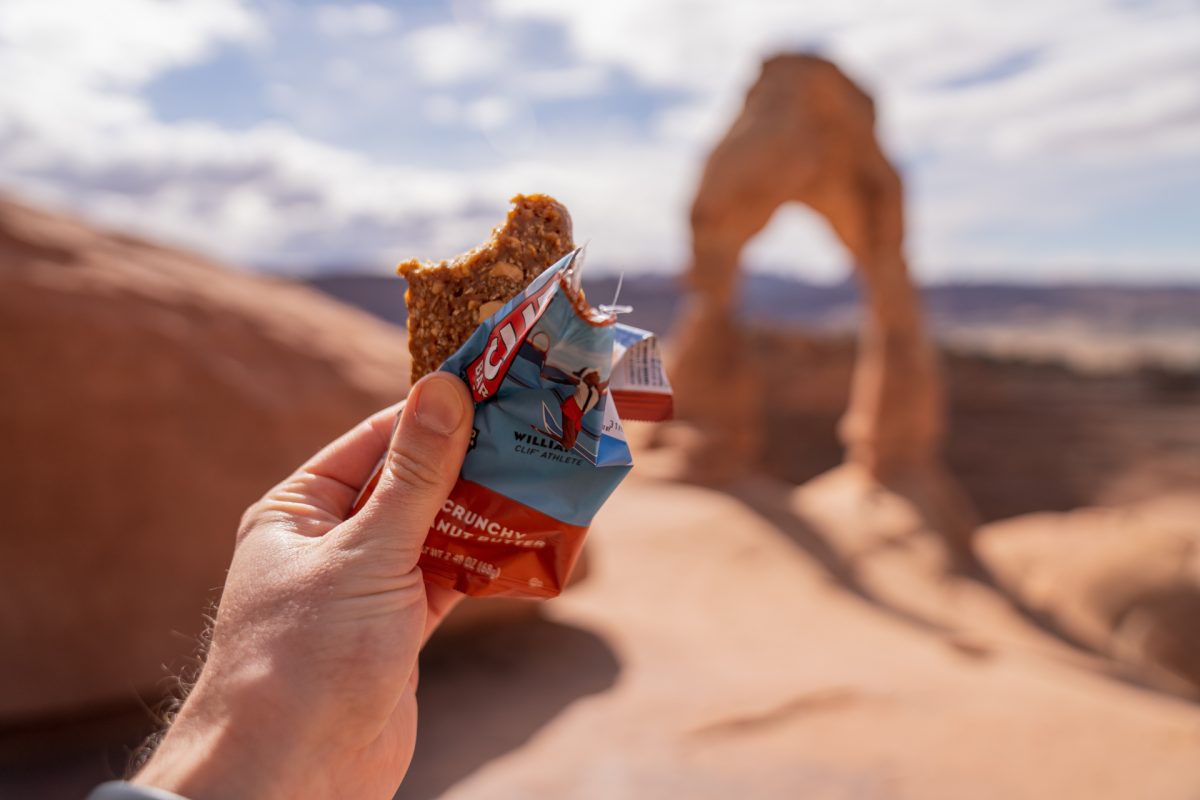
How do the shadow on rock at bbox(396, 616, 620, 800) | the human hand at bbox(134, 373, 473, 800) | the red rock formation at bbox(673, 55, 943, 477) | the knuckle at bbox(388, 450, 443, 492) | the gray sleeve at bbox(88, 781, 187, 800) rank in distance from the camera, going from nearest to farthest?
the gray sleeve at bbox(88, 781, 187, 800), the human hand at bbox(134, 373, 473, 800), the knuckle at bbox(388, 450, 443, 492), the shadow on rock at bbox(396, 616, 620, 800), the red rock formation at bbox(673, 55, 943, 477)

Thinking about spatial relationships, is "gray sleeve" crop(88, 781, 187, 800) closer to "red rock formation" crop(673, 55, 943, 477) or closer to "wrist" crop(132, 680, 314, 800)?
"wrist" crop(132, 680, 314, 800)

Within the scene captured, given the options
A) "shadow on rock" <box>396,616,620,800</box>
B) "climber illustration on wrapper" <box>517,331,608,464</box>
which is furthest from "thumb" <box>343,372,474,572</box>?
"shadow on rock" <box>396,616,620,800</box>

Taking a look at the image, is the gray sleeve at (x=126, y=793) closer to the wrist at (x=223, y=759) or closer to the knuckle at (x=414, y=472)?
the wrist at (x=223, y=759)

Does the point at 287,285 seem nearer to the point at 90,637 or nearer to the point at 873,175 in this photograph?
the point at 90,637

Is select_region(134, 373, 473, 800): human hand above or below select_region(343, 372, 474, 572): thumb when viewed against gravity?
below

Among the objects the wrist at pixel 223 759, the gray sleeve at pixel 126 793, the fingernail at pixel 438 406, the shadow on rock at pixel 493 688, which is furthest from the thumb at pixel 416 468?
the shadow on rock at pixel 493 688

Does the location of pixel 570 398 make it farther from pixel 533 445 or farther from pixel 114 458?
pixel 114 458

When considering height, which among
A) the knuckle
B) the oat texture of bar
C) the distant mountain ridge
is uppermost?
the oat texture of bar
